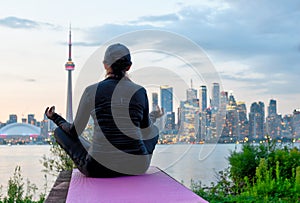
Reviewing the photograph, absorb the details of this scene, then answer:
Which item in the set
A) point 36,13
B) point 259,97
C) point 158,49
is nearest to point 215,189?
point 158,49

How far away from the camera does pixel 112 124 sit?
388 cm

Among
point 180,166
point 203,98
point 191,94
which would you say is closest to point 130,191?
point 191,94

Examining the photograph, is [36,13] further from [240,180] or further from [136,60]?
[136,60]

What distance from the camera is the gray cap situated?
4035 millimetres

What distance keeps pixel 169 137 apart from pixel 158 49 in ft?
3.17

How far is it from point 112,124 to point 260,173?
3796mm

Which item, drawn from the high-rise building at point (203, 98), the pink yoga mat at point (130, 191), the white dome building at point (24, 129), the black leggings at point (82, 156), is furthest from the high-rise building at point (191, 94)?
the white dome building at point (24, 129)

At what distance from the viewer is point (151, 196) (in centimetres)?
317

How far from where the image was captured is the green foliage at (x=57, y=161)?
860cm

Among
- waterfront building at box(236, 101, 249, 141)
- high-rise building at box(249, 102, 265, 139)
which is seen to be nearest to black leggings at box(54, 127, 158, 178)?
waterfront building at box(236, 101, 249, 141)

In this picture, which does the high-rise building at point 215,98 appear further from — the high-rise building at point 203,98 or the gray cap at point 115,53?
the gray cap at point 115,53

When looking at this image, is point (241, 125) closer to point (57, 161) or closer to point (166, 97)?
point (57, 161)

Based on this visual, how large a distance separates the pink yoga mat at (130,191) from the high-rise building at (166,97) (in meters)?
0.84

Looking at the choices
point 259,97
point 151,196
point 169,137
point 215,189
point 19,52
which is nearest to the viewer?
point 151,196
